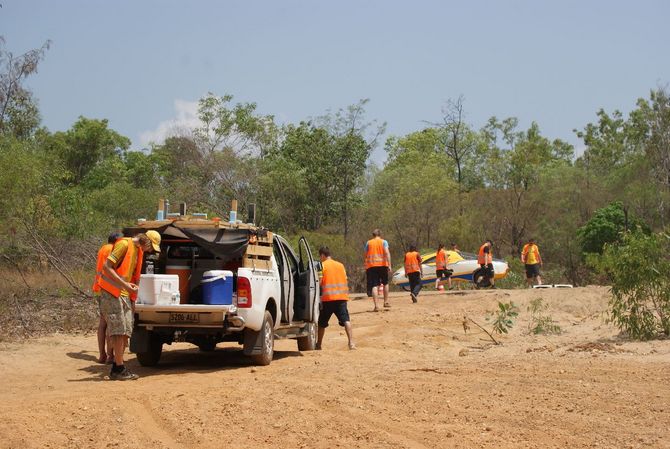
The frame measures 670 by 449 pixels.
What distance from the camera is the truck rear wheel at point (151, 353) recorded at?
12.0 meters

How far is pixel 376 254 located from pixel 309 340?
626cm

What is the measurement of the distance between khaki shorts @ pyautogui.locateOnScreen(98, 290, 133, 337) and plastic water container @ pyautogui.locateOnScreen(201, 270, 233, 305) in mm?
1074

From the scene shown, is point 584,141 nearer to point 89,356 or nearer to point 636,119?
point 636,119

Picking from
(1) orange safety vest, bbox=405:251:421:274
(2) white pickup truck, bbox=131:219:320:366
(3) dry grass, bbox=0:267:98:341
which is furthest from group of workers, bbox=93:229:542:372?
(1) orange safety vest, bbox=405:251:421:274

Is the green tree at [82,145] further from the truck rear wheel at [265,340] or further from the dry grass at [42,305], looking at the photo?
the truck rear wheel at [265,340]

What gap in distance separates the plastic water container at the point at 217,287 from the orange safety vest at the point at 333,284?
9.68ft

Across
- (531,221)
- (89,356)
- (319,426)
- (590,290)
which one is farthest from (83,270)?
(531,221)

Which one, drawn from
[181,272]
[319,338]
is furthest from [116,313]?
[319,338]

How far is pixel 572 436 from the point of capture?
708cm

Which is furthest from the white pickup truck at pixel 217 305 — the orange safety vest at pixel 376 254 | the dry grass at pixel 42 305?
the orange safety vest at pixel 376 254

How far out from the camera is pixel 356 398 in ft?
28.4

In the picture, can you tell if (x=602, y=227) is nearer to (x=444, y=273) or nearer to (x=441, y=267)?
(x=444, y=273)

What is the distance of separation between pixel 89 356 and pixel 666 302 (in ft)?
28.9

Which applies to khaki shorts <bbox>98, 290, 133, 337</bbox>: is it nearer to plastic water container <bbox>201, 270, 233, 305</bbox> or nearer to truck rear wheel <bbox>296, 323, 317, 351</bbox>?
plastic water container <bbox>201, 270, 233, 305</bbox>
